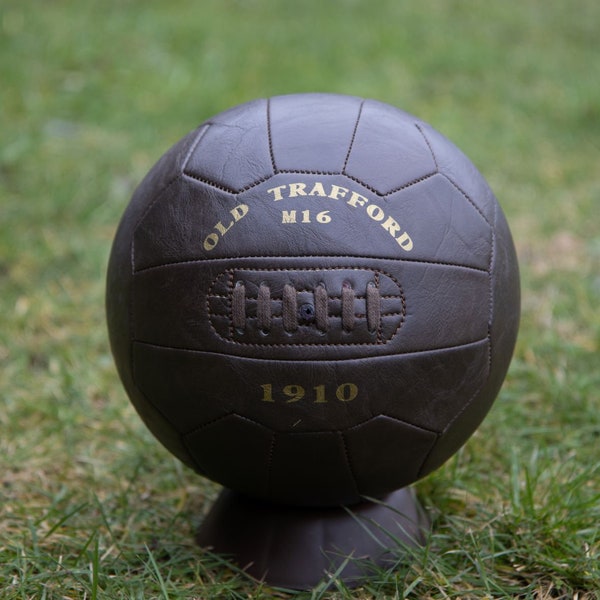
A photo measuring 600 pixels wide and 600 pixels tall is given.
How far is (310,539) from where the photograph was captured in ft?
8.34

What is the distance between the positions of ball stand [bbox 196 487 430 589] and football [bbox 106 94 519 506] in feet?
0.44

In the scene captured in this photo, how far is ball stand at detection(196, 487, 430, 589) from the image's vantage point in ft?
8.23

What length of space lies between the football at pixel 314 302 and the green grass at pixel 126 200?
1.25 feet

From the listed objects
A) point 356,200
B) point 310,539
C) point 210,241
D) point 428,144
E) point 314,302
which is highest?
point 428,144

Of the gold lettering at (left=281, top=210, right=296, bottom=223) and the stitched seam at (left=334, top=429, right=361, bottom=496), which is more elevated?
the gold lettering at (left=281, top=210, right=296, bottom=223)

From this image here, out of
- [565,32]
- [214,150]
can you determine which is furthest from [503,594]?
[565,32]

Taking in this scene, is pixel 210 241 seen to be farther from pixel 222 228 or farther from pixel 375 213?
pixel 375 213

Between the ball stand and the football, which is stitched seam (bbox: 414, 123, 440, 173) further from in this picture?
the ball stand

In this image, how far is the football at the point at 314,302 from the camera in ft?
7.07

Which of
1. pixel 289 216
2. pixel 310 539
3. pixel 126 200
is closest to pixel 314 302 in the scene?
pixel 289 216

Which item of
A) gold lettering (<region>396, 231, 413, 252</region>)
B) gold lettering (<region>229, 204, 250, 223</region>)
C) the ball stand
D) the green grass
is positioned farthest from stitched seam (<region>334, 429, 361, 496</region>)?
gold lettering (<region>229, 204, 250, 223</region>)

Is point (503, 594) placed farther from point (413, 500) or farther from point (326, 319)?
point (326, 319)

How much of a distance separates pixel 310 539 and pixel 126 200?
3233 millimetres

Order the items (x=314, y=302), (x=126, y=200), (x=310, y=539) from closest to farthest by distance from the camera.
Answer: (x=314, y=302), (x=310, y=539), (x=126, y=200)
